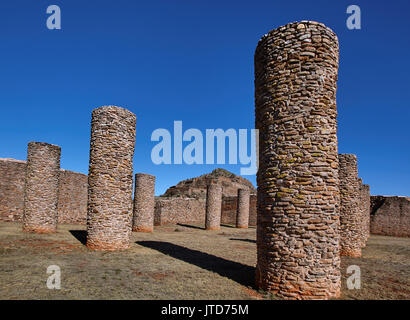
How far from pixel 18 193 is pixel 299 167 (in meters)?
15.9

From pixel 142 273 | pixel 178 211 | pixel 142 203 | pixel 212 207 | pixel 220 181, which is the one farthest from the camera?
pixel 220 181

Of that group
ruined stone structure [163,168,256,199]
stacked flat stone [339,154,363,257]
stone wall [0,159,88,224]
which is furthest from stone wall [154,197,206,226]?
stacked flat stone [339,154,363,257]

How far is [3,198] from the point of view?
573 inches

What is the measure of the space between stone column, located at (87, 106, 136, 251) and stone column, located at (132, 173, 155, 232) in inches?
262

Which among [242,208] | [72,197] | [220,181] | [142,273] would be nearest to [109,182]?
[142,273]

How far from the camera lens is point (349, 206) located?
1001cm

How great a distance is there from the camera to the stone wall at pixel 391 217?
2106 cm

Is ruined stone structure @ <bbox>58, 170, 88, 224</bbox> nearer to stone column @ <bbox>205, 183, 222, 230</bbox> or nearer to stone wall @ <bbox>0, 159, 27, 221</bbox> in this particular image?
stone wall @ <bbox>0, 159, 27, 221</bbox>

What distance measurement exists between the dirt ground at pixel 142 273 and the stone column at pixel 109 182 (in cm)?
68

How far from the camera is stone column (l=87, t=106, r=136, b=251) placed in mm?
9258

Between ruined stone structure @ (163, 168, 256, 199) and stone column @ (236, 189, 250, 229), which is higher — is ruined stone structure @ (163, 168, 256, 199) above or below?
above

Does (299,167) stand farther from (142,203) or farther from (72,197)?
(72,197)

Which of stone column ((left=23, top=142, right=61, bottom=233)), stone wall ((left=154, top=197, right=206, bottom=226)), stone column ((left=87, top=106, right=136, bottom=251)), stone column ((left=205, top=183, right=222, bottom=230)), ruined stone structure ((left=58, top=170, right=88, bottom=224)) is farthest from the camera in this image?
stone wall ((left=154, top=197, right=206, bottom=226))
